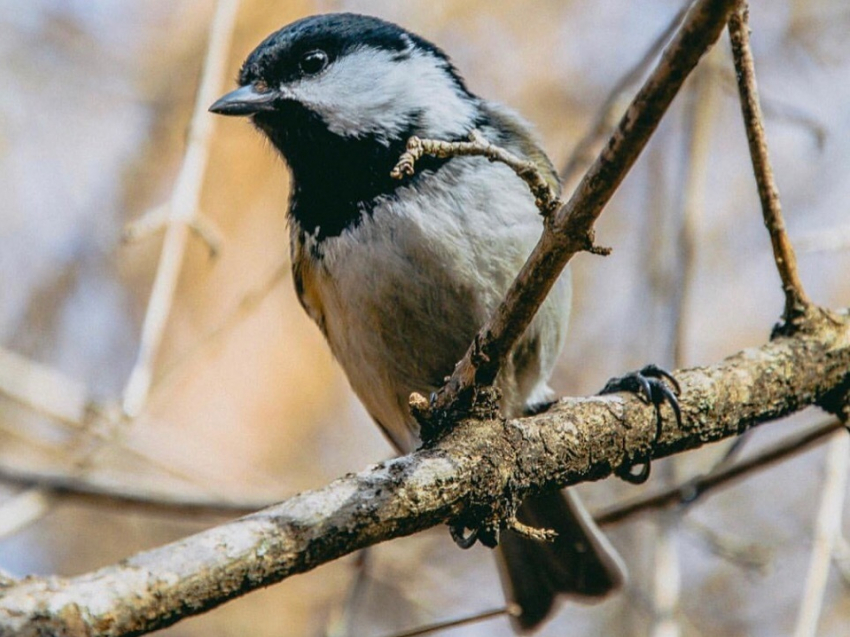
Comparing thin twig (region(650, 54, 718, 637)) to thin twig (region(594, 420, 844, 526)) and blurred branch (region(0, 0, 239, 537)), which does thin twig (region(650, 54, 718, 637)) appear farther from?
blurred branch (region(0, 0, 239, 537))

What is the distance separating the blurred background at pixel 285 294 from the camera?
4332mm

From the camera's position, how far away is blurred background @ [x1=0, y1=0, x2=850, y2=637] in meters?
4.33

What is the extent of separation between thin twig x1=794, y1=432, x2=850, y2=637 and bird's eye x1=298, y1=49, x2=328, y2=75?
168 centimetres

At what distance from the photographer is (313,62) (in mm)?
2729

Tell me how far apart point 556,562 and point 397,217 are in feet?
4.11

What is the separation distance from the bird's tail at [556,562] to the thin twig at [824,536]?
67 cm

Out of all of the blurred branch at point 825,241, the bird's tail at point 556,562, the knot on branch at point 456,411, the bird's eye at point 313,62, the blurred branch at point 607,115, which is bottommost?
the knot on branch at point 456,411

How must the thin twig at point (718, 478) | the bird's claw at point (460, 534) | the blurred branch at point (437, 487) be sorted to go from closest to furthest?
the blurred branch at point (437, 487), the bird's claw at point (460, 534), the thin twig at point (718, 478)

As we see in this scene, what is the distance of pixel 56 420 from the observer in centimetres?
328

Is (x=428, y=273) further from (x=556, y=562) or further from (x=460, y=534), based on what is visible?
(x=556, y=562)

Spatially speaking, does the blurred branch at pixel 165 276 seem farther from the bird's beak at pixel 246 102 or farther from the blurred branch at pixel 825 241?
the blurred branch at pixel 825 241

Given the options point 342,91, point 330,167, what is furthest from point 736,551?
point 342,91

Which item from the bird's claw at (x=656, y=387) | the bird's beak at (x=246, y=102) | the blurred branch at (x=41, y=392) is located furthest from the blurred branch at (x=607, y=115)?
the blurred branch at (x=41, y=392)

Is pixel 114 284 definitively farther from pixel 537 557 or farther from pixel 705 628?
pixel 705 628
